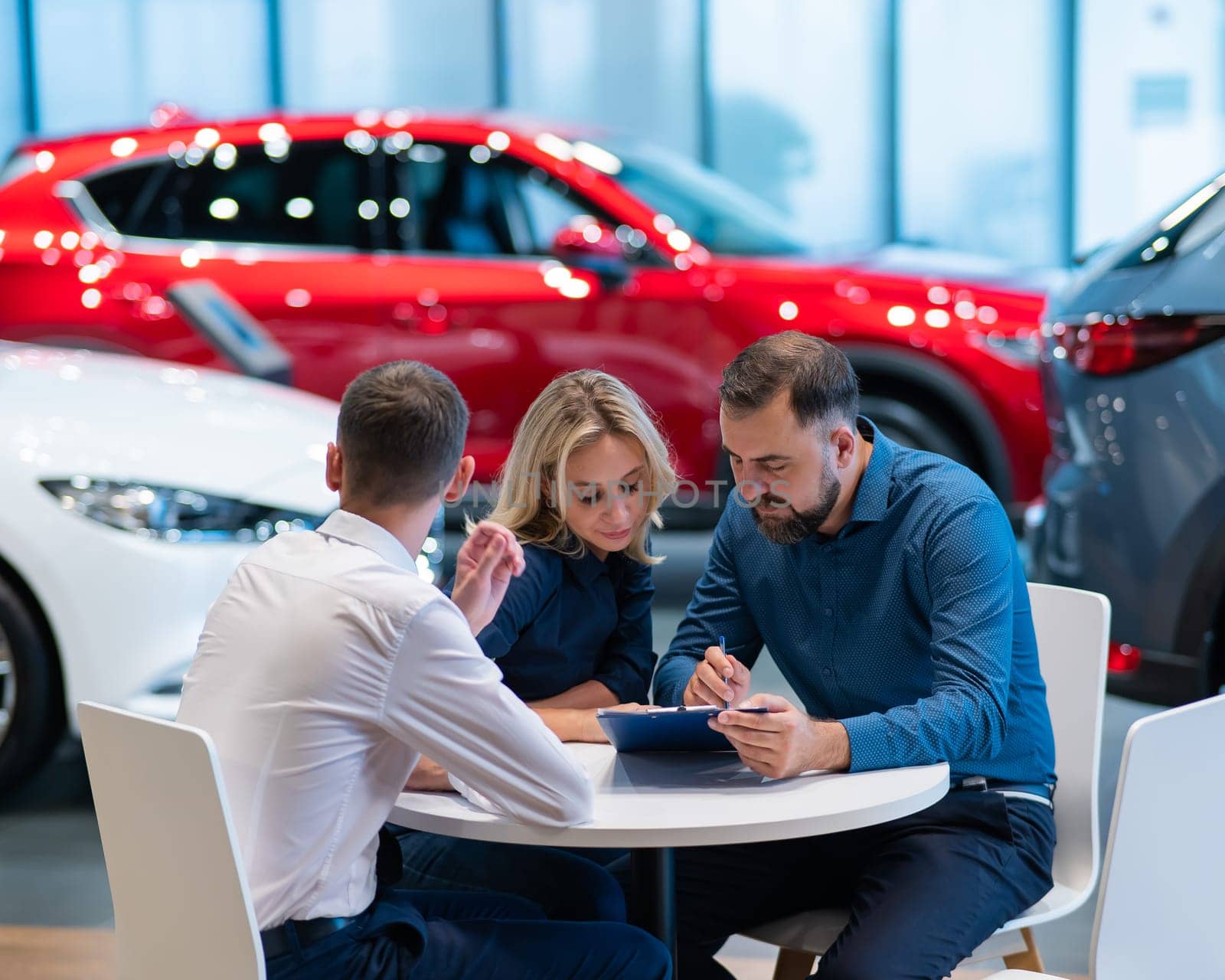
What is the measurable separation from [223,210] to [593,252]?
1357 millimetres

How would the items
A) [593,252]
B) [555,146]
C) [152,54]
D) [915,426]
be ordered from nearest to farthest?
[593,252]
[915,426]
[555,146]
[152,54]

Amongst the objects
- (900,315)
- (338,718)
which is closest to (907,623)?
(338,718)

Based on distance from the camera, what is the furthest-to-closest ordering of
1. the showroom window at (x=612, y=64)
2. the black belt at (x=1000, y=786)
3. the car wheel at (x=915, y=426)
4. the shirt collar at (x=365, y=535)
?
the showroom window at (x=612, y=64) → the car wheel at (x=915, y=426) → the black belt at (x=1000, y=786) → the shirt collar at (x=365, y=535)

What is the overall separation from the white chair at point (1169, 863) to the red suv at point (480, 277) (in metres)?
3.42

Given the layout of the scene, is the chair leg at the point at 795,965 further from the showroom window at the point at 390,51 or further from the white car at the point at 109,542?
the showroom window at the point at 390,51

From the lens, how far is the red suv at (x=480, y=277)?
5.15 meters

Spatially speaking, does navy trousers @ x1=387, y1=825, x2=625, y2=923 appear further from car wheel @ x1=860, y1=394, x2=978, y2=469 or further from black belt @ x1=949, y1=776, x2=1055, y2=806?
car wheel @ x1=860, y1=394, x2=978, y2=469

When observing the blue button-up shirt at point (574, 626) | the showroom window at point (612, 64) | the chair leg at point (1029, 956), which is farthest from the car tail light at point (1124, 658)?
the showroom window at point (612, 64)

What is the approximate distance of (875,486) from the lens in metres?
2.26

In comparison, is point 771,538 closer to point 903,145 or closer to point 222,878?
point 222,878

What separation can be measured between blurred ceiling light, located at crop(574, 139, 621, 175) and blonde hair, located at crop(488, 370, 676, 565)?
2984mm

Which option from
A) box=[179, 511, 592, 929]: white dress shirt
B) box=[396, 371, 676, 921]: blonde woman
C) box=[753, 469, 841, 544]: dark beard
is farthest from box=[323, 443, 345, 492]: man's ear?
box=[753, 469, 841, 544]: dark beard

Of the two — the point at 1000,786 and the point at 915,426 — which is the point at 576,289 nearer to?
the point at 915,426

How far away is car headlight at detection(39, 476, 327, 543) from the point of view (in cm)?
334
